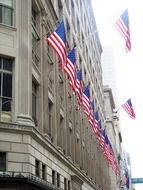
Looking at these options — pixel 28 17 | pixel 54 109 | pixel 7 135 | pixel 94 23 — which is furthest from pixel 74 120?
pixel 94 23

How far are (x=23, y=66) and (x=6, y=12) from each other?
11.3ft

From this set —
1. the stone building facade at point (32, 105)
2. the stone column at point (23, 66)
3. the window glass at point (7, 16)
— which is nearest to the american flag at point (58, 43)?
the stone column at point (23, 66)

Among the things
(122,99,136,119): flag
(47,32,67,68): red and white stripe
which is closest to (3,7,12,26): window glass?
(47,32,67,68): red and white stripe

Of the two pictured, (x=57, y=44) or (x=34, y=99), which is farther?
(x=34, y=99)

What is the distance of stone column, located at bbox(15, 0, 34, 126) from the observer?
23.5 meters

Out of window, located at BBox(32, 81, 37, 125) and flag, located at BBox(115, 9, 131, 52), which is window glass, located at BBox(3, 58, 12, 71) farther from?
flag, located at BBox(115, 9, 131, 52)

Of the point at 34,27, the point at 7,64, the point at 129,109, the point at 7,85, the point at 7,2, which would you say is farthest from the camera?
the point at 129,109

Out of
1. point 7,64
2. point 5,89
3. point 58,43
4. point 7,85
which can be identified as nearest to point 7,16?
point 7,64

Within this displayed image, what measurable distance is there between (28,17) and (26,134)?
747 centimetres

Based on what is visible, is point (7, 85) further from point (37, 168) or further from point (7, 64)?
point (37, 168)

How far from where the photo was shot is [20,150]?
22.2 metres

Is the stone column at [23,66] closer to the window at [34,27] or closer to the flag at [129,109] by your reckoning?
the window at [34,27]

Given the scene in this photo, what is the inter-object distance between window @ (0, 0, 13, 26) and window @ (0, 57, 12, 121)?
8.03ft

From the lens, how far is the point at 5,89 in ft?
77.6
